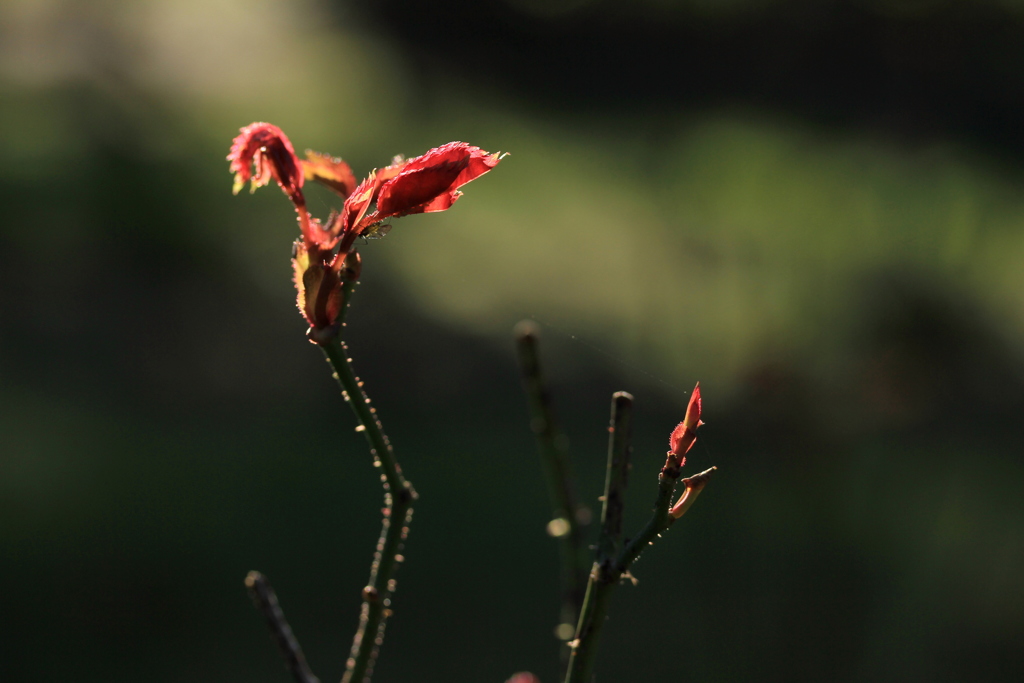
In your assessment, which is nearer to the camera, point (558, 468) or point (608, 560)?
point (608, 560)

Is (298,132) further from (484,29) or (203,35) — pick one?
(484,29)

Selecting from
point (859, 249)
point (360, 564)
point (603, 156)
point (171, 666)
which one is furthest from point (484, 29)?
point (171, 666)

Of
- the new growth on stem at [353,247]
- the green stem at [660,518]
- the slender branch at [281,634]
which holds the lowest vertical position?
the slender branch at [281,634]

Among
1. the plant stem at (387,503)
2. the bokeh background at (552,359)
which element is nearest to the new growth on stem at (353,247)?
the plant stem at (387,503)

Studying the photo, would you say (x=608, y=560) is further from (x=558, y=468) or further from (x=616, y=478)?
(x=558, y=468)

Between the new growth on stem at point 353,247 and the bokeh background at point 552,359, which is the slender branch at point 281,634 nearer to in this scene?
the new growth on stem at point 353,247

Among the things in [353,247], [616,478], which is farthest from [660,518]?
[353,247]
